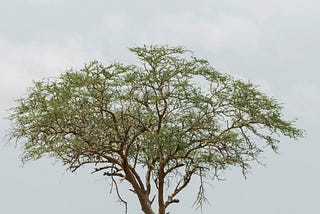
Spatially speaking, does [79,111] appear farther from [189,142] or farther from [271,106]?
[271,106]

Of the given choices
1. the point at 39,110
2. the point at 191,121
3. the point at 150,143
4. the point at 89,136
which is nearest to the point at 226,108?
the point at 191,121

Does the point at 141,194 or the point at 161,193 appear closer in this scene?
the point at 141,194

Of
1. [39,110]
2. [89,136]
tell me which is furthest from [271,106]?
[39,110]

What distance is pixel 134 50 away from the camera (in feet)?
82.2

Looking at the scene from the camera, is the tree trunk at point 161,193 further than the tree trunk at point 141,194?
Yes

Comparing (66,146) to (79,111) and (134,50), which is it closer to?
(79,111)

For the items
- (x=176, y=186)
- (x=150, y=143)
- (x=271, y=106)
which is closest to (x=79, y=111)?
(x=150, y=143)

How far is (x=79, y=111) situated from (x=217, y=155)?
5236 millimetres

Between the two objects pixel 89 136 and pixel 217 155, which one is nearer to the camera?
pixel 89 136

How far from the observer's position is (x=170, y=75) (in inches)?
969

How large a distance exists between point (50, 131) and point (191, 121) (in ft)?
15.4

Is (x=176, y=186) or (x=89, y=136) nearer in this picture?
(x=89, y=136)

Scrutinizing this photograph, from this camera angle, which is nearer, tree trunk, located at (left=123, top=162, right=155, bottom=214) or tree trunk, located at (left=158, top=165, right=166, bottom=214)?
tree trunk, located at (left=123, top=162, right=155, bottom=214)

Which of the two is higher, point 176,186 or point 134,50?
point 134,50
